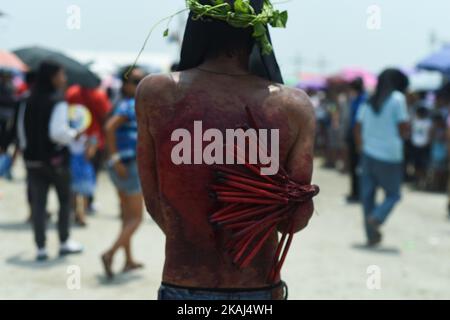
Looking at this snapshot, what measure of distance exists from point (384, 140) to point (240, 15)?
18.5 feet

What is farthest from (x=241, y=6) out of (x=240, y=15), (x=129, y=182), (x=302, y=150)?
(x=129, y=182)

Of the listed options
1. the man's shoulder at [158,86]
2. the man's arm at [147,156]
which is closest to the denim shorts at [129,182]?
the man's arm at [147,156]

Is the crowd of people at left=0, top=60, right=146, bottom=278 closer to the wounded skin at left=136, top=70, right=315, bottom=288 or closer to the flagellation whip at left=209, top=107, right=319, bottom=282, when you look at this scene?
the wounded skin at left=136, top=70, right=315, bottom=288

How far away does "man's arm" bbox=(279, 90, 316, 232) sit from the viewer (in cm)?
291

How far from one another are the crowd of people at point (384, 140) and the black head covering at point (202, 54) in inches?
212

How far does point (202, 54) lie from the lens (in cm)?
302

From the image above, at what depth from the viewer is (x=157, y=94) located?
2916mm

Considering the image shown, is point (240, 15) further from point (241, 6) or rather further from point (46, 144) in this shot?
point (46, 144)

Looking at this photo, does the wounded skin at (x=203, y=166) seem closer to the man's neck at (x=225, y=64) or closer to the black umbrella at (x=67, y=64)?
the man's neck at (x=225, y=64)

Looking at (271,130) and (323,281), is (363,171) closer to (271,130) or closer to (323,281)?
(323,281)

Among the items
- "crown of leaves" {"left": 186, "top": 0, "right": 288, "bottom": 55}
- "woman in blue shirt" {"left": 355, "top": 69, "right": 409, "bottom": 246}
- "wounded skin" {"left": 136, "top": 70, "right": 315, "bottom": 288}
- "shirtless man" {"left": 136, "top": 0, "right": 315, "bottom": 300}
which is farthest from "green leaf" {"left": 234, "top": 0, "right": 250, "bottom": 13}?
"woman in blue shirt" {"left": 355, "top": 69, "right": 409, "bottom": 246}

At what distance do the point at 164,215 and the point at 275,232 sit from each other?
1.39 feet

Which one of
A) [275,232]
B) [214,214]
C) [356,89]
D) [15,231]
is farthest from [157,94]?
[356,89]

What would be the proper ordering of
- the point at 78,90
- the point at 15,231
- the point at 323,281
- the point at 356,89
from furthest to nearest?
the point at 356,89, the point at 78,90, the point at 15,231, the point at 323,281
